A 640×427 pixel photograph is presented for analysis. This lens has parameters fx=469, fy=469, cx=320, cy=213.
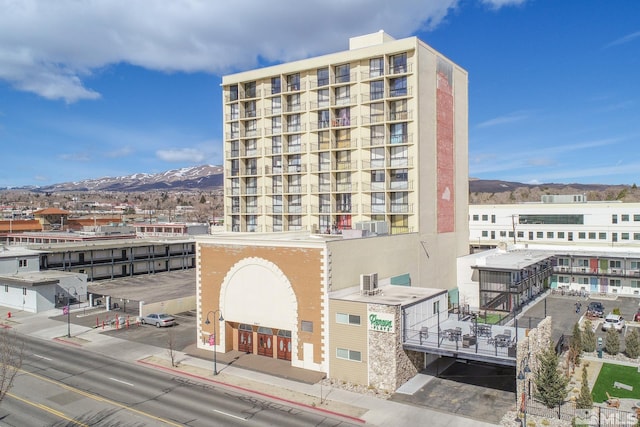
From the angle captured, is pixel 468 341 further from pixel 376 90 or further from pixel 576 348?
pixel 376 90

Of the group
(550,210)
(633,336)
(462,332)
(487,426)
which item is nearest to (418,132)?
(462,332)

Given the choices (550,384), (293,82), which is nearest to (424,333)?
(550,384)

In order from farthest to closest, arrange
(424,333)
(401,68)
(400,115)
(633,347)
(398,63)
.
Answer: (398,63) → (400,115) → (401,68) → (633,347) → (424,333)

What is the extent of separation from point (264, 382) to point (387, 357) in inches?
371

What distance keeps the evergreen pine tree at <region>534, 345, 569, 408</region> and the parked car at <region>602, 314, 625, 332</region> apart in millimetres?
27457

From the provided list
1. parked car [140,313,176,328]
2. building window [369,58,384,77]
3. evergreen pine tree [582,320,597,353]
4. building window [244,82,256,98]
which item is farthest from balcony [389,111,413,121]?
parked car [140,313,176,328]

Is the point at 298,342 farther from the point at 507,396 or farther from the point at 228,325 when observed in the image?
the point at 507,396

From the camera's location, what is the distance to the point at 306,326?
37281 mm

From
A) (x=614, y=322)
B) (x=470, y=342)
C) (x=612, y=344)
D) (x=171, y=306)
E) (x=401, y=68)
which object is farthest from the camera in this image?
(x=171, y=306)

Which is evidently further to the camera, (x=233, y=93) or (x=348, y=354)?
(x=233, y=93)

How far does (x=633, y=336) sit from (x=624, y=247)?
42.4 m

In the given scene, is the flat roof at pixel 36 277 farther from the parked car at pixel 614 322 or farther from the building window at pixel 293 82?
the parked car at pixel 614 322

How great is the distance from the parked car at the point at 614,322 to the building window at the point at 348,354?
33132 millimetres

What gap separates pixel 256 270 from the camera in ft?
132
